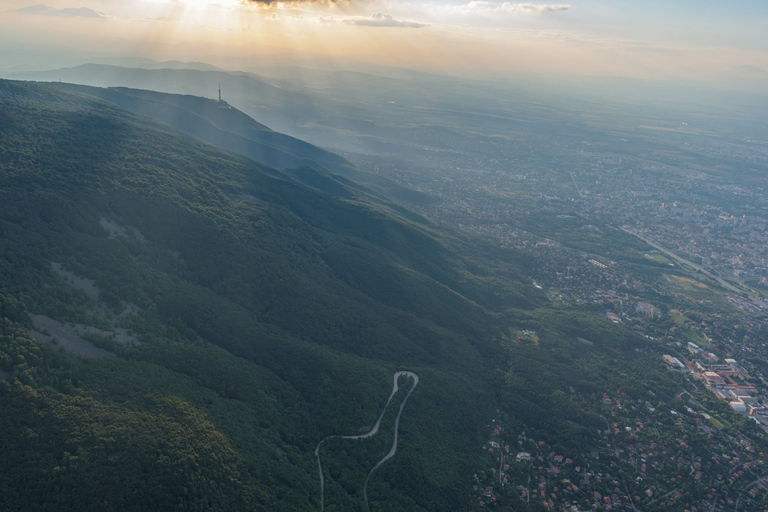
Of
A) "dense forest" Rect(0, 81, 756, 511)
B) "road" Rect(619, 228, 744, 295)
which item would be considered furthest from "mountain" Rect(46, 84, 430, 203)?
"road" Rect(619, 228, 744, 295)

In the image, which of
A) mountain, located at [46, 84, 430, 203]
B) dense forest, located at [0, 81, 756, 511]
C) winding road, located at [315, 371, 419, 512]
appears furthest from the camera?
mountain, located at [46, 84, 430, 203]

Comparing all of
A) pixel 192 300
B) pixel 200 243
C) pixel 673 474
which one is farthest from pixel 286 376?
pixel 673 474

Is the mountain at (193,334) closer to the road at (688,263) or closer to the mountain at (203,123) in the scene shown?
the mountain at (203,123)

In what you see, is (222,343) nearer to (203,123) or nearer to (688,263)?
(203,123)

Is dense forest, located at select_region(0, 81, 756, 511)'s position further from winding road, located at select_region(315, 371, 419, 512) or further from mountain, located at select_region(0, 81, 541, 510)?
winding road, located at select_region(315, 371, 419, 512)

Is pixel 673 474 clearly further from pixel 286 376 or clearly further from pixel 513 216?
pixel 513 216

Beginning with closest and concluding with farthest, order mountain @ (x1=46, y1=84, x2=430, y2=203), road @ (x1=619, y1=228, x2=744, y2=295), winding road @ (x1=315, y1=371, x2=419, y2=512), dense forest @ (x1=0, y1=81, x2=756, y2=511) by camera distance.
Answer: dense forest @ (x1=0, y1=81, x2=756, y2=511) < winding road @ (x1=315, y1=371, x2=419, y2=512) < road @ (x1=619, y1=228, x2=744, y2=295) < mountain @ (x1=46, y1=84, x2=430, y2=203)
